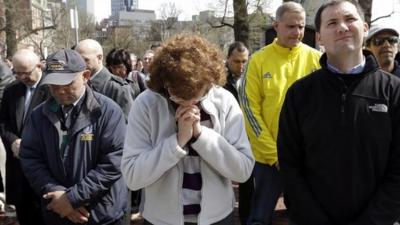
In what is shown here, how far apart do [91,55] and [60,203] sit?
2.32 meters

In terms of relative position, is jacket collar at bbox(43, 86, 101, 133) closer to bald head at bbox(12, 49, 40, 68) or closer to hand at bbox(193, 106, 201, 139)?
hand at bbox(193, 106, 201, 139)

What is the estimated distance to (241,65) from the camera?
17.6 feet

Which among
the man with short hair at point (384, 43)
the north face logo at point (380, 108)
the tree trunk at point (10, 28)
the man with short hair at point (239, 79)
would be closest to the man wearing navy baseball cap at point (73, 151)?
the north face logo at point (380, 108)

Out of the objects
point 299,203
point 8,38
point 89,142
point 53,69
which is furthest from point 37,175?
point 8,38

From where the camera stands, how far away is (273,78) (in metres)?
3.94

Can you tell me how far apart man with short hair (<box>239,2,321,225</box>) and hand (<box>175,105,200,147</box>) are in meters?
1.76

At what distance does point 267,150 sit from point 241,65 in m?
1.66

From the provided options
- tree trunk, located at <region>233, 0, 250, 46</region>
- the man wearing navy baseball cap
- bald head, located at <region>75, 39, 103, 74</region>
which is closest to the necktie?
bald head, located at <region>75, 39, 103, 74</region>

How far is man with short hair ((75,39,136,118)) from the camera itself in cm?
454

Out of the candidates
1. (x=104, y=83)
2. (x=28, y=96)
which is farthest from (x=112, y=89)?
(x=28, y=96)

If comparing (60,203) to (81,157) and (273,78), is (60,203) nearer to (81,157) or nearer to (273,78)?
(81,157)

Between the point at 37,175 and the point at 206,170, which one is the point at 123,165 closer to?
the point at 206,170

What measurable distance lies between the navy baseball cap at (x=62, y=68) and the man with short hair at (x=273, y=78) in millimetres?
1619

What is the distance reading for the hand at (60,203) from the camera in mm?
2807
